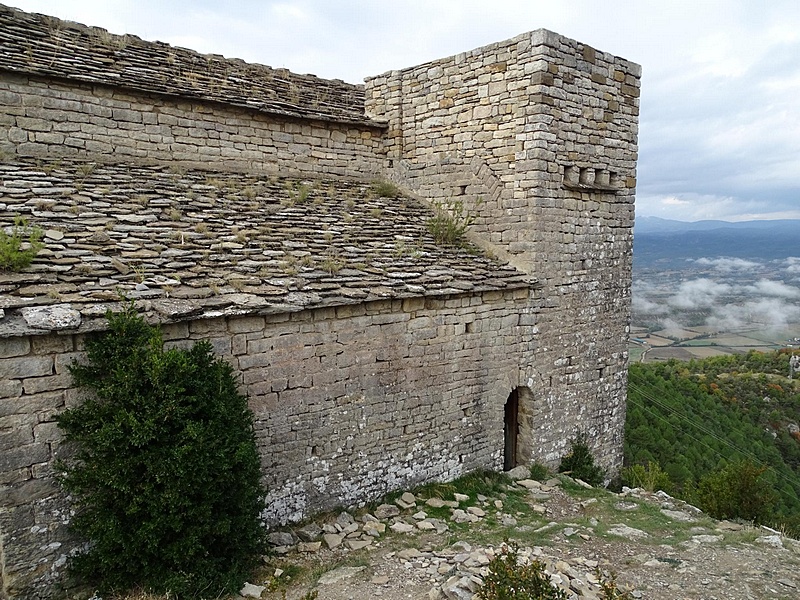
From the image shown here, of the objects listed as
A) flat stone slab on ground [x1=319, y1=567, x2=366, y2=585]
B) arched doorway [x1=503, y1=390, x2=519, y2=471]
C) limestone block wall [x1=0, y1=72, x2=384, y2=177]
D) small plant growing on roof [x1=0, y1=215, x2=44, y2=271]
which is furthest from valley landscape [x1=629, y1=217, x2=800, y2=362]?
small plant growing on roof [x1=0, y1=215, x2=44, y2=271]

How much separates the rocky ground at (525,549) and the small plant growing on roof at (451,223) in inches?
139

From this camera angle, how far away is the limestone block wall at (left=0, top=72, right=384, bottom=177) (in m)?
6.80

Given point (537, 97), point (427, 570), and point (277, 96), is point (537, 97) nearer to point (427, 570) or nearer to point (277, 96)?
point (277, 96)

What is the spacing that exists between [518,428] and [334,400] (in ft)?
11.3

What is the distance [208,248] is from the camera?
19.0 ft

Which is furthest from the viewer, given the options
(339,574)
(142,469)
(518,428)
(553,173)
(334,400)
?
(518,428)

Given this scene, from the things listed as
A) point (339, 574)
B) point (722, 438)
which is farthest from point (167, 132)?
point (722, 438)

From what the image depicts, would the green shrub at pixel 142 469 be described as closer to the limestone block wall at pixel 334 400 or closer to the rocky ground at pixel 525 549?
the limestone block wall at pixel 334 400

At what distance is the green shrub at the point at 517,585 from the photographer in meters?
3.68

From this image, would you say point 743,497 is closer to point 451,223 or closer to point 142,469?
point 451,223

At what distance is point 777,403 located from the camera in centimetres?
2944

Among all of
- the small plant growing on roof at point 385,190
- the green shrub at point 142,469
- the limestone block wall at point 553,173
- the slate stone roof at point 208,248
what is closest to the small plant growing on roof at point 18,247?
the slate stone roof at point 208,248

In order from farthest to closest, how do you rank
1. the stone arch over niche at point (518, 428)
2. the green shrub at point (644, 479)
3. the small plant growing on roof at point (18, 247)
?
the green shrub at point (644, 479), the stone arch over niche at point (518, 428), the small plant growing on roof at point (18, 247)

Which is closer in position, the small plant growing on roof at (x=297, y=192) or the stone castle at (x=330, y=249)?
the stone castle at (x=330, y=249)
